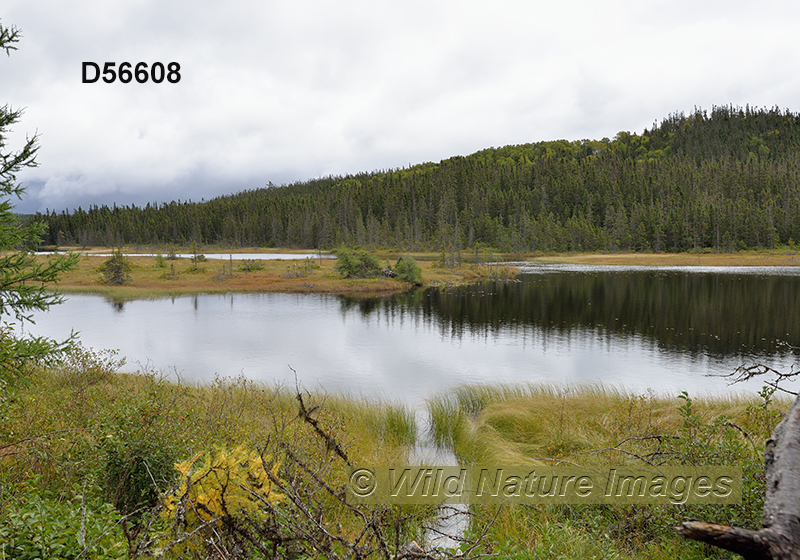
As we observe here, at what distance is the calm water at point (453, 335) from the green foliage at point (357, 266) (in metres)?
8.94

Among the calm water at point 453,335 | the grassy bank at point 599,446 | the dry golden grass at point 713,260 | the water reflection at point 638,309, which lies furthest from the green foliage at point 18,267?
the dry golden grass at point 713,260

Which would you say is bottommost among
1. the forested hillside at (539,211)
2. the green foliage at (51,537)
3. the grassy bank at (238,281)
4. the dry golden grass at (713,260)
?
the grassy bank at (238,281)

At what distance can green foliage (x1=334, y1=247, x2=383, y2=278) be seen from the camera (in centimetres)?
5209

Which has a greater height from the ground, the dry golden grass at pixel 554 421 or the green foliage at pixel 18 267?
the green foliage at pixel 18 267

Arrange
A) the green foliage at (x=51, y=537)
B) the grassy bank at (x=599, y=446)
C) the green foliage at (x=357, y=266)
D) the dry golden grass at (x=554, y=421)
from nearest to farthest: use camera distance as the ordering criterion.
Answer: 1. the green foliage at (x=51, y=537)
2. the grassy bank at (x=599, y=446)
3. the dry golden grass at (x=554, y=421)
4. the green foliage at (x=357, y=266)

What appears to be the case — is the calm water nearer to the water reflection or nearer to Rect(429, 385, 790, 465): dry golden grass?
the water reflection

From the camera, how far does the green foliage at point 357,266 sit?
171 feet

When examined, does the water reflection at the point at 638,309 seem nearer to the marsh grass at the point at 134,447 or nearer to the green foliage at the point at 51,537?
the marsh grass at the point at 134,447

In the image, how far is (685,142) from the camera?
609 feet

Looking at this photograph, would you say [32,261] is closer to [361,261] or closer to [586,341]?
[586,341]

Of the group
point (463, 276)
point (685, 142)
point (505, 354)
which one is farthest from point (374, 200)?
point (505, 354)

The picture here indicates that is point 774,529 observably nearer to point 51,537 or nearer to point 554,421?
point 51,537

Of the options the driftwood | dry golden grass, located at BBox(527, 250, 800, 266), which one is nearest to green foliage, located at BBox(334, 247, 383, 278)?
dry golden grass, located at BBox(527, 250, 800, 266)

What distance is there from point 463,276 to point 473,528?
5187cm
